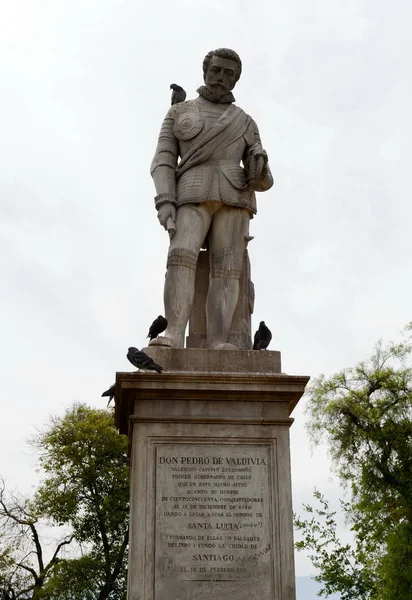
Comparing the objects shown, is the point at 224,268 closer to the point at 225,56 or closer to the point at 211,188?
the point at 211,188

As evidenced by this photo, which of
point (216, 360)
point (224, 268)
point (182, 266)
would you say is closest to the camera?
point (216, 360)

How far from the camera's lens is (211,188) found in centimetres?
1011

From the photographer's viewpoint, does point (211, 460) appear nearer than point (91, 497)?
Yes

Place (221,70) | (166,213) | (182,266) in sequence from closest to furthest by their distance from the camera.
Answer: (182,266)
(166,213)
(221,70)

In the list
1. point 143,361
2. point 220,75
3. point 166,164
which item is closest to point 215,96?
point 220,75

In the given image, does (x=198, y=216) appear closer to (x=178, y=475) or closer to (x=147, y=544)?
(x=178, y=475)

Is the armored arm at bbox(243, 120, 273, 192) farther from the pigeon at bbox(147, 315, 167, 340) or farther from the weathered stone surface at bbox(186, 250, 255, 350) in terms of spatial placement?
the pigeon at bbox(147, 315, 167, 340)

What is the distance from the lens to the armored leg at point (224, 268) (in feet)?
31.9

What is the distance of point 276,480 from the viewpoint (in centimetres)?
864

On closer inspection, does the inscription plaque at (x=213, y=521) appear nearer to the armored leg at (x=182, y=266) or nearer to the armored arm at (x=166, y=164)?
the armored leg at (x=182, y=266)

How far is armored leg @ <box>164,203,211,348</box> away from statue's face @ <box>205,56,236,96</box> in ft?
5.42

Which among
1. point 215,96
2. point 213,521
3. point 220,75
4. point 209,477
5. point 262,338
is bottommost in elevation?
point 213,521

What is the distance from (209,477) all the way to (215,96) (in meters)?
4.76

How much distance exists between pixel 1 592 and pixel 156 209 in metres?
24.2
